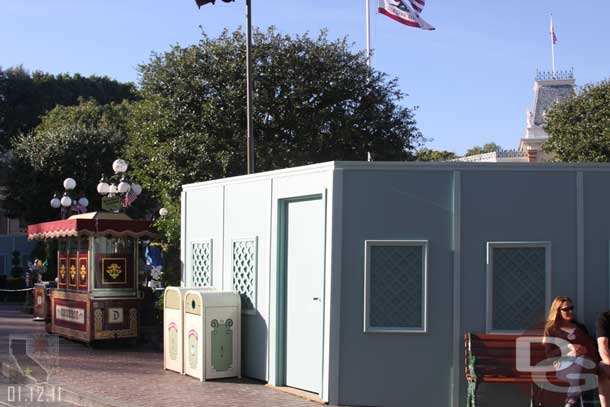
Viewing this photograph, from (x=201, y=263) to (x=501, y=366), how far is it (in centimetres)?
584

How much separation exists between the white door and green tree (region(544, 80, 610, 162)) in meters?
25.9

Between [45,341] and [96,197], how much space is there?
89.5 ft

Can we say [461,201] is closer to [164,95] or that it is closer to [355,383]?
[355,383]

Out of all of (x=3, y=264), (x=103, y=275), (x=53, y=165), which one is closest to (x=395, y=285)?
(x=103, y=275)

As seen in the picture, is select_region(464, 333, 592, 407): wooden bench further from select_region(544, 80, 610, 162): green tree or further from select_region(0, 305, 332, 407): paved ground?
select_region(544, 80, 610, 162): green tree

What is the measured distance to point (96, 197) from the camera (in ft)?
137

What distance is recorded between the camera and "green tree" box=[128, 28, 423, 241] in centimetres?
2497

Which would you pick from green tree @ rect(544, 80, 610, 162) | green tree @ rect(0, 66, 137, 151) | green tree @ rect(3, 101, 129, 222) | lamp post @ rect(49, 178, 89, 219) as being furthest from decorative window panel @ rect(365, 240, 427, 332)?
green tree @ rect(0, 66, 137, 151)

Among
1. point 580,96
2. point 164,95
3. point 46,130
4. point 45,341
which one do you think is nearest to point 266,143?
point 164,95

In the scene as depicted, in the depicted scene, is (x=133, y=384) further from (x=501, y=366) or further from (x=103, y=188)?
(x=103, y=188)

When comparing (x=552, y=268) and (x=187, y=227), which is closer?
(x=552, y=268)

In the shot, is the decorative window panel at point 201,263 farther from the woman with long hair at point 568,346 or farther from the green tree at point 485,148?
the green tree at point 485,148

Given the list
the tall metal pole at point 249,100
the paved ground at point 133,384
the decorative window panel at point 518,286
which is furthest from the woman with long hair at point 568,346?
the tall metal pole at point 249,100

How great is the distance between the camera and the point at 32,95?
52.6 metres
